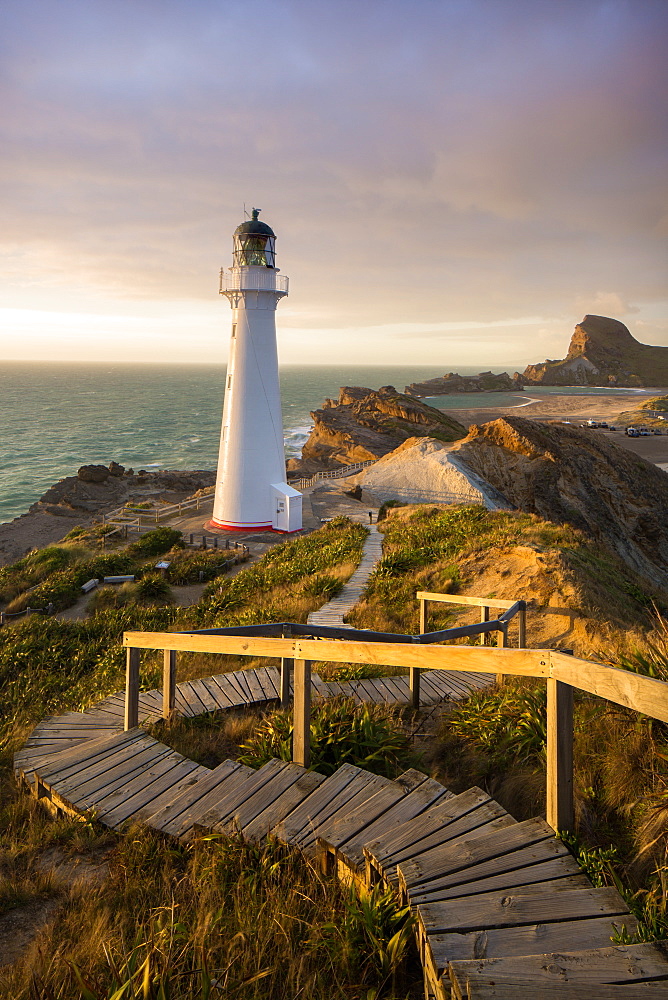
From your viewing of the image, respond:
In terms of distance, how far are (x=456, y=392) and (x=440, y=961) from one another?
18067 cm

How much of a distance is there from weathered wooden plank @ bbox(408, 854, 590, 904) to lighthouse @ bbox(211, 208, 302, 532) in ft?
75.2

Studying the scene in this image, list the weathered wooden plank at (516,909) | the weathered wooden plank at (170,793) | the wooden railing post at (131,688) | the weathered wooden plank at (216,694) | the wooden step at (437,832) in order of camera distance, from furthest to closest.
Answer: the weathered wooden plank at (216,694)
the wooden railing post at (131,688)
the weathered wooden plank at (170,793)
the wooden step at (437,832)
the weathered wooden plank at (516,909)

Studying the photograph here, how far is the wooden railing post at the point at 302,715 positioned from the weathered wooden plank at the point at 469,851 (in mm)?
1421

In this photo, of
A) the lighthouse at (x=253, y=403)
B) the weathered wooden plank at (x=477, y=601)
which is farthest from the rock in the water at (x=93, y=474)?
the weathered wooden plank at (x=477, y=601)

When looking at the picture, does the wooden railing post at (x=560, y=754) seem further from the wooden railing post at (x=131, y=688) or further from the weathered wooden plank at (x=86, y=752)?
the wooden railing post at (x=131, y=688)

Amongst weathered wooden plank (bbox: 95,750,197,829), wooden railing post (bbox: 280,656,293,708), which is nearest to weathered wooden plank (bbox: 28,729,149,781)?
weathered wooden plank (bbox: 95,750,197,829)

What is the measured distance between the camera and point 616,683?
3.26 metres

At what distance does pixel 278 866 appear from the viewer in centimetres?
379

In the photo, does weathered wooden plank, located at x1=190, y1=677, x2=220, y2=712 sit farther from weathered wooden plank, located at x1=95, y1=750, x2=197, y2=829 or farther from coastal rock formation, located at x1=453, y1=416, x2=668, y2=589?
coastal rock formation, located at x1=453, y1=416, x2=668, y2=589

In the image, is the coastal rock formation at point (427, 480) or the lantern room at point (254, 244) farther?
the coastal rock formation at point (427, 480)

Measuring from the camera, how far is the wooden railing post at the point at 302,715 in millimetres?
4676

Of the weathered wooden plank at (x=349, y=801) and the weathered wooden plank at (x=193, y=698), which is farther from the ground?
the weathered wooden plank at (x=349, y=801)

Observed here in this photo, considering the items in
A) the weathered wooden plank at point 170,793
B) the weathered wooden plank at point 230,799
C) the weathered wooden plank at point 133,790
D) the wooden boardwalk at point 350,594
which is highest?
the weathered wooden plank at point 230,799

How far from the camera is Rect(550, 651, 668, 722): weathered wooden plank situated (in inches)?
121
